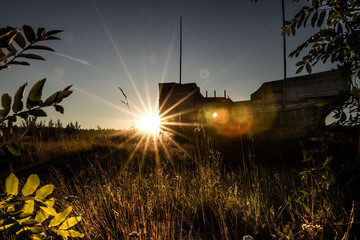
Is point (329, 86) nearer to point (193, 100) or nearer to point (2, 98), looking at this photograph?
point (193, 100)

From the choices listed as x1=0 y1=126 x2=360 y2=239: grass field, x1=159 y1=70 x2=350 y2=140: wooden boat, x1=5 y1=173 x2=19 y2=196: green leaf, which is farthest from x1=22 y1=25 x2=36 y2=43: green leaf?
x1=159 y1=70 x2=350 y2=140: wooden boat

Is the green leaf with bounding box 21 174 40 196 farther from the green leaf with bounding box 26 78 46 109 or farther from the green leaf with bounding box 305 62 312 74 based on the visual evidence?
the green leaf with bounding box 305 62 312 74

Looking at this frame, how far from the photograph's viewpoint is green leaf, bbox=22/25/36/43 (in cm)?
72

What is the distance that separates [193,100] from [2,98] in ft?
85.1

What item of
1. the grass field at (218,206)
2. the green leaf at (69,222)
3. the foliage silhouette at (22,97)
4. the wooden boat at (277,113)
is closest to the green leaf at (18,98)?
the foliage silhouette at (22,97)

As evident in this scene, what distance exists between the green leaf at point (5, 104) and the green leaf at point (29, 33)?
241mm

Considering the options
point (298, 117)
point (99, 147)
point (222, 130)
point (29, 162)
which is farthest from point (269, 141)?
point (29, 162)

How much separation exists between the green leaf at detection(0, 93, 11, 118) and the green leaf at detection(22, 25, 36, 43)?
0.24 metres

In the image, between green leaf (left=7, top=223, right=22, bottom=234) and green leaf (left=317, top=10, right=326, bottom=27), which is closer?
green leaf (left=7, top=223, right=22, bottom=234)

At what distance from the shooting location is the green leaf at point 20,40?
737mm

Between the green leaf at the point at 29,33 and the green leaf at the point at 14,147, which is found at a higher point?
the green leaf at the point at 29,33

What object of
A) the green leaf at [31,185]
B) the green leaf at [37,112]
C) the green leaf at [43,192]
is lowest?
the green leaf at [43,192]

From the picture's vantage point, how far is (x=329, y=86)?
14.0m

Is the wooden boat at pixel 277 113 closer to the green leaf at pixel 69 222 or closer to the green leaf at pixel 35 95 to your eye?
the green leaf at pixel 69 222
